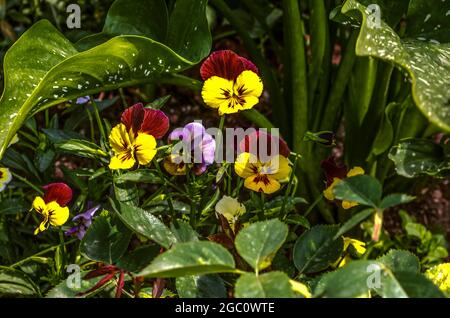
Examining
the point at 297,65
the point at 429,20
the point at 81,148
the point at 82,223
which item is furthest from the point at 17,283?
the point at 429,20

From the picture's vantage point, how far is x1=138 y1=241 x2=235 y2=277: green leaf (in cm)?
56

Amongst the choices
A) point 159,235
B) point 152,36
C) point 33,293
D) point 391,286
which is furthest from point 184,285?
point 152,36

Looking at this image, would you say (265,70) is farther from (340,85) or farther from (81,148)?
(81,148)

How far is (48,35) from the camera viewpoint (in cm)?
87

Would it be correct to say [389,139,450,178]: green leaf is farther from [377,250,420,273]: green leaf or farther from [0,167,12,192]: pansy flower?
[0,167,12,192]: pansy flower

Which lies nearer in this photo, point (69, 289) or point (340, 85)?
point (69, 289)

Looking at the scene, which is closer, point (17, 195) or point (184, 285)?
point (184, 285)

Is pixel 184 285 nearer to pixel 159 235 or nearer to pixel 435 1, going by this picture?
pixel 159 235

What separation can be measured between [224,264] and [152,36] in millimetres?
499

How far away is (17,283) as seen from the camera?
3.00 feet

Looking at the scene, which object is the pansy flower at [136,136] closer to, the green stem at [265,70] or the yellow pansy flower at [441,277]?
the yellow pansy flower at [441,277]

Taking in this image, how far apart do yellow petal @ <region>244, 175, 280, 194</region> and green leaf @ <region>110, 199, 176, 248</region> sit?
5.3 inches

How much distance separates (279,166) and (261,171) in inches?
0.9

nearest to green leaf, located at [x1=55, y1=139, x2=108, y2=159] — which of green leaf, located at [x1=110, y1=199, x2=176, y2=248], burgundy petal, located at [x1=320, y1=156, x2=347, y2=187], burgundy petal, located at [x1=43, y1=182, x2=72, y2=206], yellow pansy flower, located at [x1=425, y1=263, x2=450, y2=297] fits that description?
burgundy petal, located at [x1=43, y1=182, x2=72, y2=206]
